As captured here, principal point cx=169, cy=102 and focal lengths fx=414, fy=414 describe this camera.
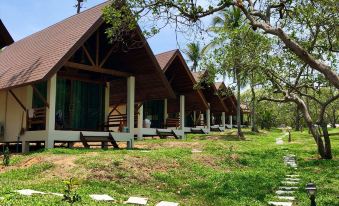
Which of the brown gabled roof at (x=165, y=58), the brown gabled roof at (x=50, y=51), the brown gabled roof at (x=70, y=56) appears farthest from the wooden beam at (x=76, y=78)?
the brown gabled roof at (x=165, y=58)

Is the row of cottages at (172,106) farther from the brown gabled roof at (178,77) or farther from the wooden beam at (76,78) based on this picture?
the wooden beam at (76,78)

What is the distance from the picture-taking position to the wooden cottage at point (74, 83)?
1642 centimetres

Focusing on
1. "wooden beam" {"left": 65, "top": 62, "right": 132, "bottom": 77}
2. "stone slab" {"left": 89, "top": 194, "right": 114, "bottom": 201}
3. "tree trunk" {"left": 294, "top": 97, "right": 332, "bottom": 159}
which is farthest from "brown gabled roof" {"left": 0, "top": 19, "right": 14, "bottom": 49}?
"tree trunk" {"left": 294, "top": 97, "right": 332, "bottom": 159}

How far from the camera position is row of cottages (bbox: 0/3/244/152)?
53.3 feet

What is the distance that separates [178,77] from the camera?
28.9 metres

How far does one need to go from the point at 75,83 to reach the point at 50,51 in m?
3.17

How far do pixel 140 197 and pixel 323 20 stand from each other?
33.3 feet

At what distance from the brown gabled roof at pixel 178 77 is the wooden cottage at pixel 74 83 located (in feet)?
16.7

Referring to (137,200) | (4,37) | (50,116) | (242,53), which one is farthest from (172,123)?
(137,200)

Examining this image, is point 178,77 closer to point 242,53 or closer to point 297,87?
point 242,53

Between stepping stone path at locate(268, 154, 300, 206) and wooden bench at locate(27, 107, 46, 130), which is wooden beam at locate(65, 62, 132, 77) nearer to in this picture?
wooden bench at locate(27, 107, 46, 130)

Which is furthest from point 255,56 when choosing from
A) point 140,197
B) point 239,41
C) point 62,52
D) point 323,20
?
point 140,197

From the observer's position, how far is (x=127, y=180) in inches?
428

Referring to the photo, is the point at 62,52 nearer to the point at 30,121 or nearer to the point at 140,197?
the point at 30,121
